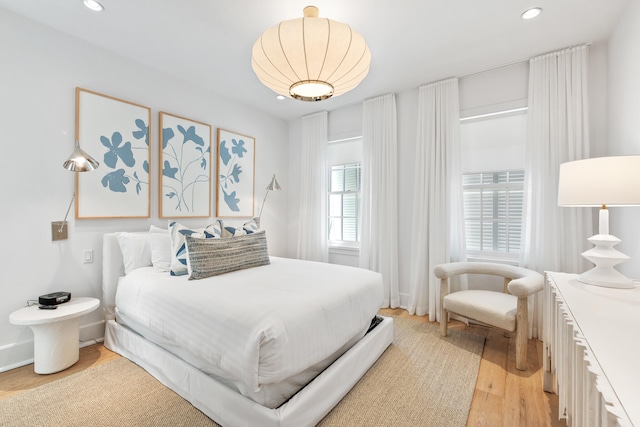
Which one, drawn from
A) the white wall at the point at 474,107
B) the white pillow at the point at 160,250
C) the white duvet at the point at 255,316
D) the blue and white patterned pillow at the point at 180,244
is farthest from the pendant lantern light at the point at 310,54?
the white wall at the point at 474,107

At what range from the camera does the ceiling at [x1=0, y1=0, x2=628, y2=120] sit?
2.00m

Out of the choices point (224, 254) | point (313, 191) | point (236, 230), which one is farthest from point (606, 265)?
point (313, 191)

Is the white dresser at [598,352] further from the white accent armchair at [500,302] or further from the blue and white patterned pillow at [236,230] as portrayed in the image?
the blue and white patterned pillow at [236,230]

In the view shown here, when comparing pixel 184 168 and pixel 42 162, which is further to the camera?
pixel 184 168

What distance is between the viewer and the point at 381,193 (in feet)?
11.6

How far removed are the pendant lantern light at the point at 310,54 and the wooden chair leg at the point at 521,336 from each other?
2132 mm

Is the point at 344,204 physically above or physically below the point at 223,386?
above

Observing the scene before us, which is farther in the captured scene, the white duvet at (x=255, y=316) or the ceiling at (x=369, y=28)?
the ceiling at (x=369, y=28)

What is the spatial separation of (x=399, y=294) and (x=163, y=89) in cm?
365

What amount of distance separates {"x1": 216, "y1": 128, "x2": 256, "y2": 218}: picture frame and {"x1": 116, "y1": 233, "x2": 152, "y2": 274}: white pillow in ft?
3.45

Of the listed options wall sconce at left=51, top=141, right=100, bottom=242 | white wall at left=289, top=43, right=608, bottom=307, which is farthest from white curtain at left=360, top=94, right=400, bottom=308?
wall sconce at left=51, top=141, right=100, bottom=242

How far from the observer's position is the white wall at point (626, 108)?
6.12 ft

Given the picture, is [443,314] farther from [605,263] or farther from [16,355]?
[16,355]

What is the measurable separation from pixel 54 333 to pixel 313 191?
10.1 ft
